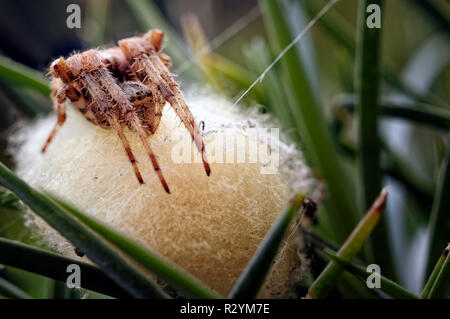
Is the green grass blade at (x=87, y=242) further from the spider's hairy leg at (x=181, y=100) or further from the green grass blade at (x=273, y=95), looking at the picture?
the green grass blade at (x=273, y=95)

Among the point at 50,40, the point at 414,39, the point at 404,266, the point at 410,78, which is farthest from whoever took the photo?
the point at 50,40

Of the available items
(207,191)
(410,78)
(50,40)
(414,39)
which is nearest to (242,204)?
(207,191)

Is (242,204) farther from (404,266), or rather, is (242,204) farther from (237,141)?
(404,266)

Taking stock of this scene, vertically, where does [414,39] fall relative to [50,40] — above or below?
below

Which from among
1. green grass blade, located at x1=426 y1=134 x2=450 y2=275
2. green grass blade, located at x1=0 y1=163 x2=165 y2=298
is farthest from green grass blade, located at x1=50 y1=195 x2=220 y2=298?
green grass blade, located at x1=426 y1=134 x2=450 y2=275

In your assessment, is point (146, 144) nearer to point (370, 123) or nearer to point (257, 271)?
point (257, 271)

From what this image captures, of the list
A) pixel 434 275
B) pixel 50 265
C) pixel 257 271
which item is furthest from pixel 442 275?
pixel 50 265

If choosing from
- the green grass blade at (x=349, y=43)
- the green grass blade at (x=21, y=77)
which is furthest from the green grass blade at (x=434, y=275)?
the green grass blade at (x=21, y=77)
